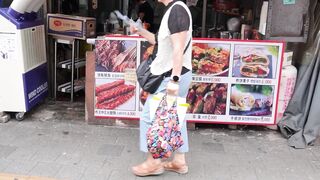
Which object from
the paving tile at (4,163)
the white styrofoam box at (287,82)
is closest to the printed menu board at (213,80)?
the white styrofoam box at (287,82)

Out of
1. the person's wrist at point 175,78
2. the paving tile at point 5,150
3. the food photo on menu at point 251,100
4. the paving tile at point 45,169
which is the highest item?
the person's wrist at point 175,78

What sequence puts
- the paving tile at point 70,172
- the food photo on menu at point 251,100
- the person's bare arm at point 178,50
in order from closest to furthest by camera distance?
the person's bare arm at point 178,50
the paving tile at point 70,172
the food photo on menu at point 251,100

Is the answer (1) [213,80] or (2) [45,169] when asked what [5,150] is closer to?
(2) [45,169]

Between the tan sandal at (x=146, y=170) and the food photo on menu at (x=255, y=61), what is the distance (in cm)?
156

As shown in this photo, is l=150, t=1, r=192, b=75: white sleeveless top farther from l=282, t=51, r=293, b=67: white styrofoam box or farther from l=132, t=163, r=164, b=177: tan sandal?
l=282, t=51, r=293, b=67: white styrofoam box

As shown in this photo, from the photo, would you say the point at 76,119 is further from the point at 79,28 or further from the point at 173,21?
the point at 173,21

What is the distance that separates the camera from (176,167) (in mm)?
3832

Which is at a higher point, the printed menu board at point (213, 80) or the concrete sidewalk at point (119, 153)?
the printed menu board at point (213, 80)

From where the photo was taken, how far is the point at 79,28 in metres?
5.51

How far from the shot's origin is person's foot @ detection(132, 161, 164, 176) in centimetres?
373

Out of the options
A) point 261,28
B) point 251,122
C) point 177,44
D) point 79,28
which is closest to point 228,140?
point 251,122

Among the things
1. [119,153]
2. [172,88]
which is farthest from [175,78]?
[119,153]

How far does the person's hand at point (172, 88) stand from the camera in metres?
3.32

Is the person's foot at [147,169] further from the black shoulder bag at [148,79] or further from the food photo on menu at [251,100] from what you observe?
the food photo on menu at [251,100]
